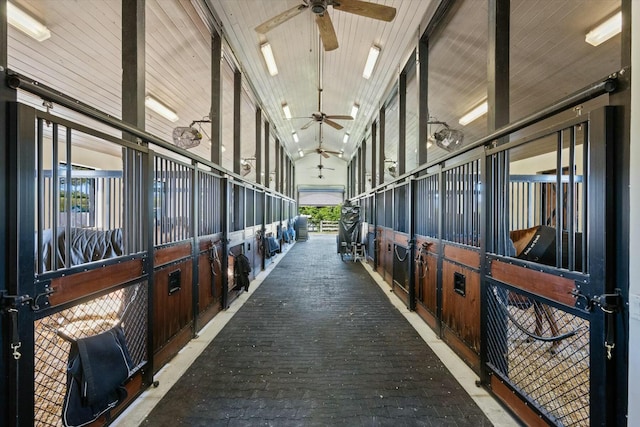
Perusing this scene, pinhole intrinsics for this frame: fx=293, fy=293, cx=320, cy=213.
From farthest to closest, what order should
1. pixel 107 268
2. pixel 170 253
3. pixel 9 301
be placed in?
pixel 170 253 → pixel 107 268 → pixel 9 301

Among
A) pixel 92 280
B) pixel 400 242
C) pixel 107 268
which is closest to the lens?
pixel 92 280

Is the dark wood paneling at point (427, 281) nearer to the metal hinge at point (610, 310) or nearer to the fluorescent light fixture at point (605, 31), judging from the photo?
the metal hinge at point (610, 310)

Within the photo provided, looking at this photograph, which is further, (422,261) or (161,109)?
(161,109)

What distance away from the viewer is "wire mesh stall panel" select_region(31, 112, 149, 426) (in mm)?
1357

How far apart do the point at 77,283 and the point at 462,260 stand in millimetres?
2723

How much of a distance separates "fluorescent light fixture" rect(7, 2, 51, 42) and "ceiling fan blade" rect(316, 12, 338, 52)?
128 inches

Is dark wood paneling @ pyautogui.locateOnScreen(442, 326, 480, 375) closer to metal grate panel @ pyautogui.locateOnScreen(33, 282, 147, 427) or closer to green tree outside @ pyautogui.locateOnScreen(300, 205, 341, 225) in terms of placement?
metal grate panel @ pyautogui.locateOnScreen(33, 282, 147, 427)

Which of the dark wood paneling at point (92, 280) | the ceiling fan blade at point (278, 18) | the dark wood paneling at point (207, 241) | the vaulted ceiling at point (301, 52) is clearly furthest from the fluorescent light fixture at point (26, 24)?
the dark wood paneling at point (92, 280)

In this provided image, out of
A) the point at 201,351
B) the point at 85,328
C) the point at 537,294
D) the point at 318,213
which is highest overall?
the point at 318,213

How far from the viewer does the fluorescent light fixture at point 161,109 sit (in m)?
5.61

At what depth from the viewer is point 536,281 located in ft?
5.47

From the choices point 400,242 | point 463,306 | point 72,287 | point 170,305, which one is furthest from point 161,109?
point 463,306

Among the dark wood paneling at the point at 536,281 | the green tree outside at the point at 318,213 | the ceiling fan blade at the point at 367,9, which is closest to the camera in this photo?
the dark wood paneling at the point at 536,281

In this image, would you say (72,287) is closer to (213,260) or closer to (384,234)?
(213,260)
